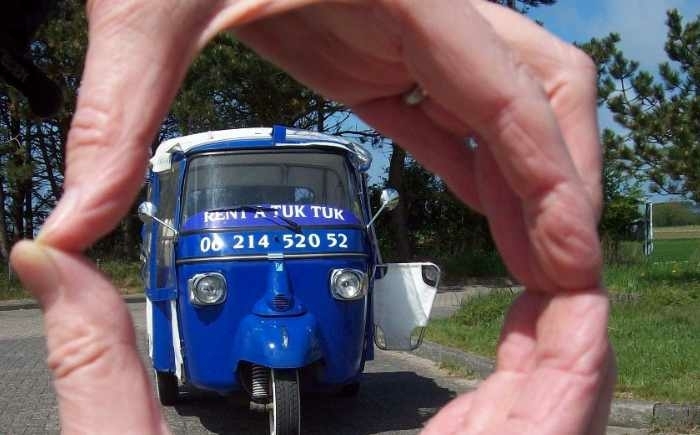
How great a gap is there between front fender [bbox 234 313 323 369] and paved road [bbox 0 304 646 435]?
69 cm

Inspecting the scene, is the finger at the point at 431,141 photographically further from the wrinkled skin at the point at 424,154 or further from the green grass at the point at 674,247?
the green grass at the point at 674,247

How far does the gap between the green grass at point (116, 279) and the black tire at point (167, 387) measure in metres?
8.55

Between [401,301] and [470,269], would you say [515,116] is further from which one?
[470,269]

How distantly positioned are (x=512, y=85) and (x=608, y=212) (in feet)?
67.2

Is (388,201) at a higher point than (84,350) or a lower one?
higher

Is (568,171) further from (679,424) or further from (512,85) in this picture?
(679,424)

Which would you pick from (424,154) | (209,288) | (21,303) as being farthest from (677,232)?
(424,154)

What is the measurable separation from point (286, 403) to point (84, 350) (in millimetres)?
4643

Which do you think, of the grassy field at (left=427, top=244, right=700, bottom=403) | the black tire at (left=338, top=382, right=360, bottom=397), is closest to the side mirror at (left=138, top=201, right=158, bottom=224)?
the black tire at (left=338, top=382, right=360, bottom=397)

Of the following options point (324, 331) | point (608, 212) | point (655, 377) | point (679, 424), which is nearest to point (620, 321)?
point (655, 377)

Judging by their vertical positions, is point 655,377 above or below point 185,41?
below

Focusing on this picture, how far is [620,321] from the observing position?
8.97m

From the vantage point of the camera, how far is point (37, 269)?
19.6 inches

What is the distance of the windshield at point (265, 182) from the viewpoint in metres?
5.77
